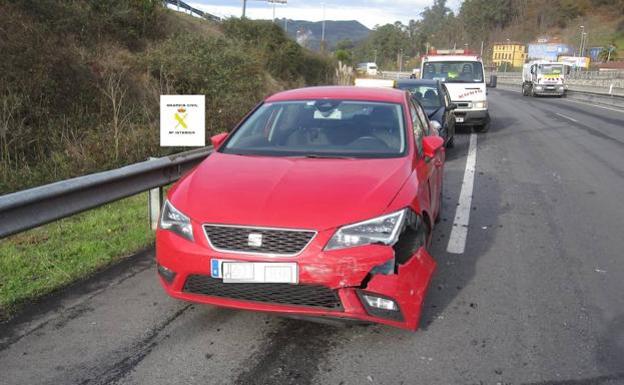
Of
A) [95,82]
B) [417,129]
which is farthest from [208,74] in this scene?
[417,129]

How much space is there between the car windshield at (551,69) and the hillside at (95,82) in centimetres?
2668

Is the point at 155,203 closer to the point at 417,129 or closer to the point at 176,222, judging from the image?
the point at 176,222

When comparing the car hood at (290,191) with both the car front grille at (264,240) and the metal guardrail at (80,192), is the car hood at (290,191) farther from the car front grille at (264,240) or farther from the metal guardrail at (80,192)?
the metal guardrail at (80,192)

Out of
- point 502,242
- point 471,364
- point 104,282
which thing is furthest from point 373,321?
point 502,242

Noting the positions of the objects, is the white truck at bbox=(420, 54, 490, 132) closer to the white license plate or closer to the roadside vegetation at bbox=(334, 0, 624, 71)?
the white license plate

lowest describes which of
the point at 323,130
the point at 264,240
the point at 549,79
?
the point at 264,240

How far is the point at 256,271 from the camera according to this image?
3.31 metres

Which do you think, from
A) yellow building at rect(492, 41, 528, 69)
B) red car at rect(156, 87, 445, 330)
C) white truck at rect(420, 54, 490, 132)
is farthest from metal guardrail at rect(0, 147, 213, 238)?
yellow building at rect(492, 41, 528, 69)

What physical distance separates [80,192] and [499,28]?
158507 mm

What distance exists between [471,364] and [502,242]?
108 inches

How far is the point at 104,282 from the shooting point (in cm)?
454

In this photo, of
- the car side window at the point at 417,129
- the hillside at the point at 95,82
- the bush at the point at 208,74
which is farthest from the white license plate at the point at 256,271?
the bush at the point at 208,74

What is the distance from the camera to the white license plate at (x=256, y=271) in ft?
10.8

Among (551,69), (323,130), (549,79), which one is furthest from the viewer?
(551,69)
